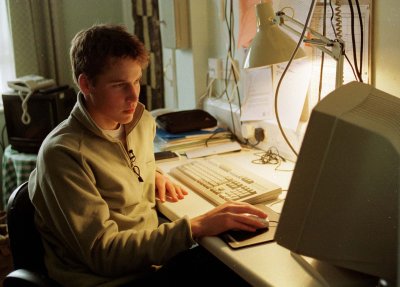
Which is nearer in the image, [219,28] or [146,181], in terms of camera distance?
[146,181]

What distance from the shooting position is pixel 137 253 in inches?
44.5

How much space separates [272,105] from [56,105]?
139cm

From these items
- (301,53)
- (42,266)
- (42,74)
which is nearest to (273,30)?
(301,53)

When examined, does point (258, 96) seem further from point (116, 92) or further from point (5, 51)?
point (5, 51)

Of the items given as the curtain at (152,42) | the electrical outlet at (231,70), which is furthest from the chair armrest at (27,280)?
the curtain at (152,42)

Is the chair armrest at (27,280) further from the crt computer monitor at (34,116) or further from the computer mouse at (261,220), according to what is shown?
the crt computer monitor at (34,116)

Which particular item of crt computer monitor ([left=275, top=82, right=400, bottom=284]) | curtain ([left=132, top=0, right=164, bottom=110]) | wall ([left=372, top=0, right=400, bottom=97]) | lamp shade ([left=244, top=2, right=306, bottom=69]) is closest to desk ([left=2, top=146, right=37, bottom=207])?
curtain ([left=132, top=0, right=164, bottom=110])

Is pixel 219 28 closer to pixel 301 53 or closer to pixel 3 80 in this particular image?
pixel 301 53

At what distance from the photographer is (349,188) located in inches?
33.4

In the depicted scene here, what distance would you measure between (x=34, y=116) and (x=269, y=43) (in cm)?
180

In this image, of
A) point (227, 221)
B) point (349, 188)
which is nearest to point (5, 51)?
point (227, 221)

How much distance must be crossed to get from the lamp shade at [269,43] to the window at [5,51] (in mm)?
2330

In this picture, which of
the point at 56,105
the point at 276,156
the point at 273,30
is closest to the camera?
the point at 273,30

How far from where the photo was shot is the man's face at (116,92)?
4.01 ft
